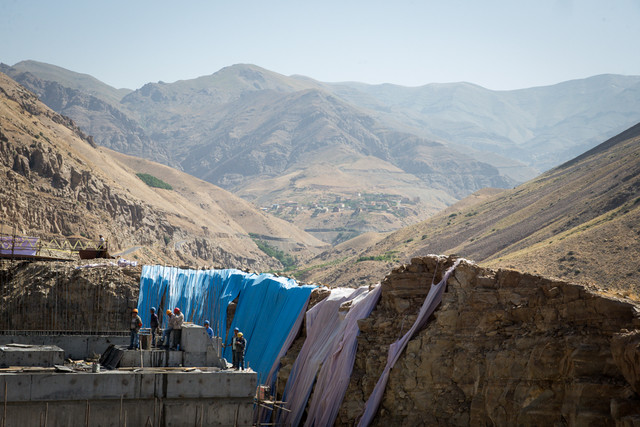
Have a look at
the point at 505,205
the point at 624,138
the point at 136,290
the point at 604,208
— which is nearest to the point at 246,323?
the point at 136,290

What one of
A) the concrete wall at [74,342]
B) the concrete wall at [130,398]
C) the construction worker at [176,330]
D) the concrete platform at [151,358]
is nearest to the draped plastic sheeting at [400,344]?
the concrete wall at [130,398]

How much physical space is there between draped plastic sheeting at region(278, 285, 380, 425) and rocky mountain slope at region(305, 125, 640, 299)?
24.0ft

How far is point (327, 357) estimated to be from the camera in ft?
71.9

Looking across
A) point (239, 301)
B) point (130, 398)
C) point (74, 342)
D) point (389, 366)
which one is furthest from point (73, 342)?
point (389, 366)

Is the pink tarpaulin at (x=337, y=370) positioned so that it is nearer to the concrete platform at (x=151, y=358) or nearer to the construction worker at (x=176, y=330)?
the concrete platform at (x=151, y=358)

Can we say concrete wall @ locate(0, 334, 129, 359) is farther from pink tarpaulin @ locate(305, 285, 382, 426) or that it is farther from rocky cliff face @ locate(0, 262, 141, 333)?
rocky cliff face @ locate(0, 262, 141, 333)

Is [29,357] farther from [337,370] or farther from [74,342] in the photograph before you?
[337,370]

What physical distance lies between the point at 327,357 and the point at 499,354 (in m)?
5.54

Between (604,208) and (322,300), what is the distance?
30095mm

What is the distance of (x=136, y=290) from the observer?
1217 inches

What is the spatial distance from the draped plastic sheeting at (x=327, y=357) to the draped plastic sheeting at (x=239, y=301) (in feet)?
5.43

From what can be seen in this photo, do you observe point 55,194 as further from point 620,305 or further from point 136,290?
point 620,305

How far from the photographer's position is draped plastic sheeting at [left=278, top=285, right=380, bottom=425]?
20.8m

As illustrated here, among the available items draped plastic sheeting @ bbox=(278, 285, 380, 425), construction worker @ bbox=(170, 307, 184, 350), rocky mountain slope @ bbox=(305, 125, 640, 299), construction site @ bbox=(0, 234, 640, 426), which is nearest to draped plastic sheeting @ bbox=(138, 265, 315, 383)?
construction site @ bbox=(0, 234, 640, 426)
